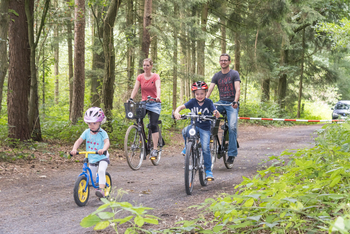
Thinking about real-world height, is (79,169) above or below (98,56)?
below

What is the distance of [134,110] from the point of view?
7289 millimetres

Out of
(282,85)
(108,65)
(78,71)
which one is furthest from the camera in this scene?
(282,85)

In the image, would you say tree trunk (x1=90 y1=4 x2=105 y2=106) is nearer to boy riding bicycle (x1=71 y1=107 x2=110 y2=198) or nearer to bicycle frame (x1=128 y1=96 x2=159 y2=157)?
bicycle frame (x1=128 y1=96 x2=159 y2=157)

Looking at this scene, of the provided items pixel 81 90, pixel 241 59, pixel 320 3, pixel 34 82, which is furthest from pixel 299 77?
pixel 34 82

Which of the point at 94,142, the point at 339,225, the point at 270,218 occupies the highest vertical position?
the point at 94,142

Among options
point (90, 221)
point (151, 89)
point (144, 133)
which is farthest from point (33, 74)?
point (90, 221)

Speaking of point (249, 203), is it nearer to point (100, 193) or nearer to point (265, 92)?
point (100, 193)

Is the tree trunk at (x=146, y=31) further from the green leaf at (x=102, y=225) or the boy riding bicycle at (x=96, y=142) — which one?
the green leaf at (x=102, y=225)

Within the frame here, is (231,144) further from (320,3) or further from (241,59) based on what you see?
(320,3)

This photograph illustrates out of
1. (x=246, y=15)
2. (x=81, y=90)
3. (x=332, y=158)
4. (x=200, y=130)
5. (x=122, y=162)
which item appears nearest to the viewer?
(x=332, y=158)

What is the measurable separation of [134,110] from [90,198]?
2.84m

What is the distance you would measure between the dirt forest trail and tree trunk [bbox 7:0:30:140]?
228cm

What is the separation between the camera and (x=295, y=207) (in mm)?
2441

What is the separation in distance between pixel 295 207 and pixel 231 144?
4.63 metres
